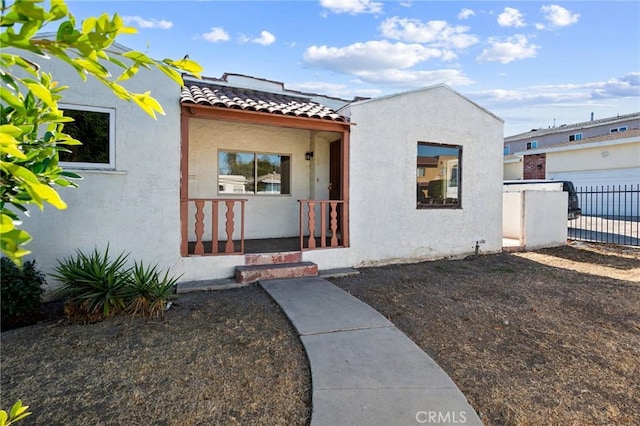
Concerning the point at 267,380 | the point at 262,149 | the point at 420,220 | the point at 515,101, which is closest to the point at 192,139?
the point at 262,149

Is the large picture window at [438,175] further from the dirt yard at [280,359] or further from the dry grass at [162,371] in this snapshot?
the dry grass at [162,371]

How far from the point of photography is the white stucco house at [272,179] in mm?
5352

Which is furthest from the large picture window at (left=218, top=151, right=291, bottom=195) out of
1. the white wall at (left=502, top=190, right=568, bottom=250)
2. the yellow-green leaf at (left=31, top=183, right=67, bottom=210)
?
the yellow-green leaf at (left=31, top=183, right=67, bottom=210)

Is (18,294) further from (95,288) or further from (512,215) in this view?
(512,215)

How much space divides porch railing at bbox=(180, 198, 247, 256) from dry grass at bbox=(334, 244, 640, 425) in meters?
2.19

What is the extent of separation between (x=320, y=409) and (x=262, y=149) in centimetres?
682

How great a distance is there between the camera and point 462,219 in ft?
27.4

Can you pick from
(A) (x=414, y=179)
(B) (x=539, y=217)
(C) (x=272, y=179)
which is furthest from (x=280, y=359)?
(B) (x=539, y=217)

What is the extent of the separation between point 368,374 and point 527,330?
2348 mm

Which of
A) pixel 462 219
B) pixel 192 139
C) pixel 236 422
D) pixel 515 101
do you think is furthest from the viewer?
pixel 515 101

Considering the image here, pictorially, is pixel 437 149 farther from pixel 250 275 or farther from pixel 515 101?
pixel 515 101

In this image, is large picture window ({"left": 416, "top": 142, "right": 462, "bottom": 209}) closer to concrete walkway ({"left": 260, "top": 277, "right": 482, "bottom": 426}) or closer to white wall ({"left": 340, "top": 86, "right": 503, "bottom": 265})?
white wall ({"left": 340, "top": 86, "right": 503, "bottom": 265})

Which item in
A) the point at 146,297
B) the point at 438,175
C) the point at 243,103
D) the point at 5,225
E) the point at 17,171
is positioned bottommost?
the point at 146,297

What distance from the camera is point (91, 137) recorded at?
5.32 metres
